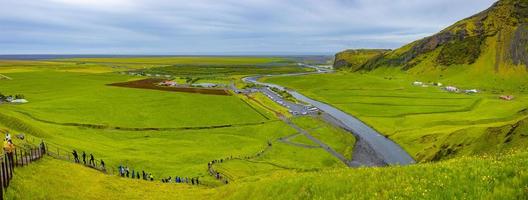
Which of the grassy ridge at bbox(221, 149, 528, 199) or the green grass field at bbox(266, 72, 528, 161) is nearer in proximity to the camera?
the grassy ridge at bbox(221, 149, 528, 199)

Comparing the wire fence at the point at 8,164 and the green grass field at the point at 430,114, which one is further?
→ the green grass field at the point at 430,114

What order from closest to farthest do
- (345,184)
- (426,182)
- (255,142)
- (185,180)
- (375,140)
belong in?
(426,182) < (345,184) < (185,180) < (255,142) < (375,140)

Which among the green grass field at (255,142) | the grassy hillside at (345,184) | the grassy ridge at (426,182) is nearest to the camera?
the grassy ridge at (426,182)

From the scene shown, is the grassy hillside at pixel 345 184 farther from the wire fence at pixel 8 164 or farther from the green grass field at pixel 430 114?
the green grass field at pixel 430 114

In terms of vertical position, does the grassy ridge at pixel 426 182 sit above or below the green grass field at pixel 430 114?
above

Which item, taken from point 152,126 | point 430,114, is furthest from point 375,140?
point 152,126

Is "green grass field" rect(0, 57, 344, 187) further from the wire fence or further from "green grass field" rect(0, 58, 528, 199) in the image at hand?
the wire fence

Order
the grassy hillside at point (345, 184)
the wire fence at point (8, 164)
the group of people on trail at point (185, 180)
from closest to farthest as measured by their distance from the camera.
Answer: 1. the grassy hillside at point (345, 184)
2. the wire fence at point (8, 164)
3. the group of people on trail at point (185, 180)

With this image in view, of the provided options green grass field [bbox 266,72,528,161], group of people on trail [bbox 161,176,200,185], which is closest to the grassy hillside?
group of people on trail [bbox 161,176,200,185]

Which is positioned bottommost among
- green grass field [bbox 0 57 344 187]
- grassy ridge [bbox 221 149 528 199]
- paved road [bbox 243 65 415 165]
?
paved road [bbox 243 65 415 165]

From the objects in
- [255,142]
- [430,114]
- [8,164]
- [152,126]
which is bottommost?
[255,142]

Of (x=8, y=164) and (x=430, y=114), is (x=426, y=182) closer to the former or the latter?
(x=8, y=164)

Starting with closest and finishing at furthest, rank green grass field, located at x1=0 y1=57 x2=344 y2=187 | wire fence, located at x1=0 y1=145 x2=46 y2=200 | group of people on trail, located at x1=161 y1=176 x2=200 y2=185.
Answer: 1. wire fence, located at x1=0 y1=145 x2=46 y2=200
2. group of people on trail, located at x1=161 y1=176 x2=200 y2=185
3. green grass field, located at x1=0 y1=57 x2=344 y2=187

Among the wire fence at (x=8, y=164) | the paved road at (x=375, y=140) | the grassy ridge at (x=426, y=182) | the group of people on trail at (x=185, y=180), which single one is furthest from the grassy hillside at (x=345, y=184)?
the paved road at (x=375, y=140)
